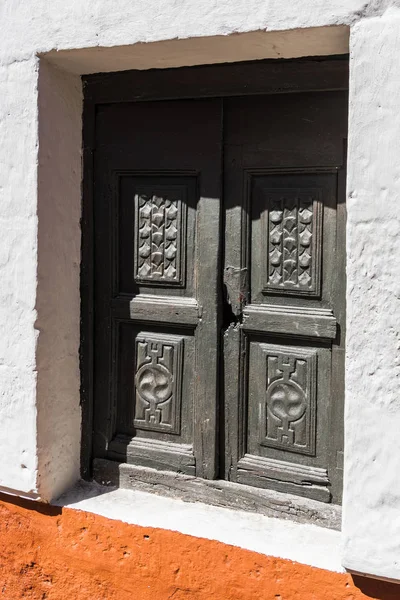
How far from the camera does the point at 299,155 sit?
222 cm

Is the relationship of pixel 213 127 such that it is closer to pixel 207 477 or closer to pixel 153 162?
pixel 153 162

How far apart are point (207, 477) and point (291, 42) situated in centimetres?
160

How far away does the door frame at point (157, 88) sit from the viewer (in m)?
2.16

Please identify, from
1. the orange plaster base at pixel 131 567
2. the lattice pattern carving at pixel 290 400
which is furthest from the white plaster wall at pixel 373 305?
the lattice pattern carving at pixel 290 400

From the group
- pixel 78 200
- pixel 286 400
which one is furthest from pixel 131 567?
pixel 78 200

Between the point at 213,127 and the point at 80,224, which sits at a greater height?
the point at 213,127

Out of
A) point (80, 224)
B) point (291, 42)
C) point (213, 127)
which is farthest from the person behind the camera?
point (80, 224)

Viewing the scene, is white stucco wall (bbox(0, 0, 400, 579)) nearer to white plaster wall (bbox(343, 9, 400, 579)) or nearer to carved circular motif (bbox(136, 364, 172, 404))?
white plaster wall (bbox(343, 9, 400, 579))

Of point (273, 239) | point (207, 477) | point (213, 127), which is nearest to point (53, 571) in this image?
point (207, 477)

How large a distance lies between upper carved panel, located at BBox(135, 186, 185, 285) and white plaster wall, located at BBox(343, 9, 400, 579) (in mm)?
756

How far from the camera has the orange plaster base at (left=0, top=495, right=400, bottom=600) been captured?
2078mm

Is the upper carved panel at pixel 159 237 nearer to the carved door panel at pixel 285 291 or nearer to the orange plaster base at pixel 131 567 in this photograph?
the carved door panel at pixel 285 291

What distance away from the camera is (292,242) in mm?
2254

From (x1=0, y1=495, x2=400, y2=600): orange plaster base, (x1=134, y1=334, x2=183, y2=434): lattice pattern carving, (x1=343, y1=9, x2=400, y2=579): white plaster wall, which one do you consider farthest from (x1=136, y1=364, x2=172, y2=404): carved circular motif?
(x1=343, y1=9, x2=400, y2=579): white plaster wall
